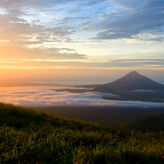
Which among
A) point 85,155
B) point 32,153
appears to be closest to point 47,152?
point 32,153

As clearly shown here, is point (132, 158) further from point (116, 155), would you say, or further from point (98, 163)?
point (98, 163)

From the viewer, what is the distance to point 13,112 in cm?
1266

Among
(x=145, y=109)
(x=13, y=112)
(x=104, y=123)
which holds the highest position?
(x=13, y=112)

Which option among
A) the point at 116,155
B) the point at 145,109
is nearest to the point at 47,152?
the point at 116,155

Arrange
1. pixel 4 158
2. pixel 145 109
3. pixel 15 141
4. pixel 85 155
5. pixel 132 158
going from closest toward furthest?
pixel 4 158 → pixel 85 155 → pixel 132 158 → pixel 15 141 → pixel 145 109

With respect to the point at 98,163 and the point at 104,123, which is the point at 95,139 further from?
the point at 104,123

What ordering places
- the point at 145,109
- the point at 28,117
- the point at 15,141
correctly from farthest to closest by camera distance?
the point at 145,109
the point at 28,117
the point at 15,141

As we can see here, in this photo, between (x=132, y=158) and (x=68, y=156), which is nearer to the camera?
(x=68, y=156)

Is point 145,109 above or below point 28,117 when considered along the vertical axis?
below

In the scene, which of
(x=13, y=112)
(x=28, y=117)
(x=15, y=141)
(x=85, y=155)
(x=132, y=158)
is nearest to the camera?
(x=85, y=155)

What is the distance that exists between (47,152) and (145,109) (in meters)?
161

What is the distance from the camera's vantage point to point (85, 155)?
4.30m

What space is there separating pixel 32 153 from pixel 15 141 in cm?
103

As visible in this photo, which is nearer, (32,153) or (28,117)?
(32,153)
